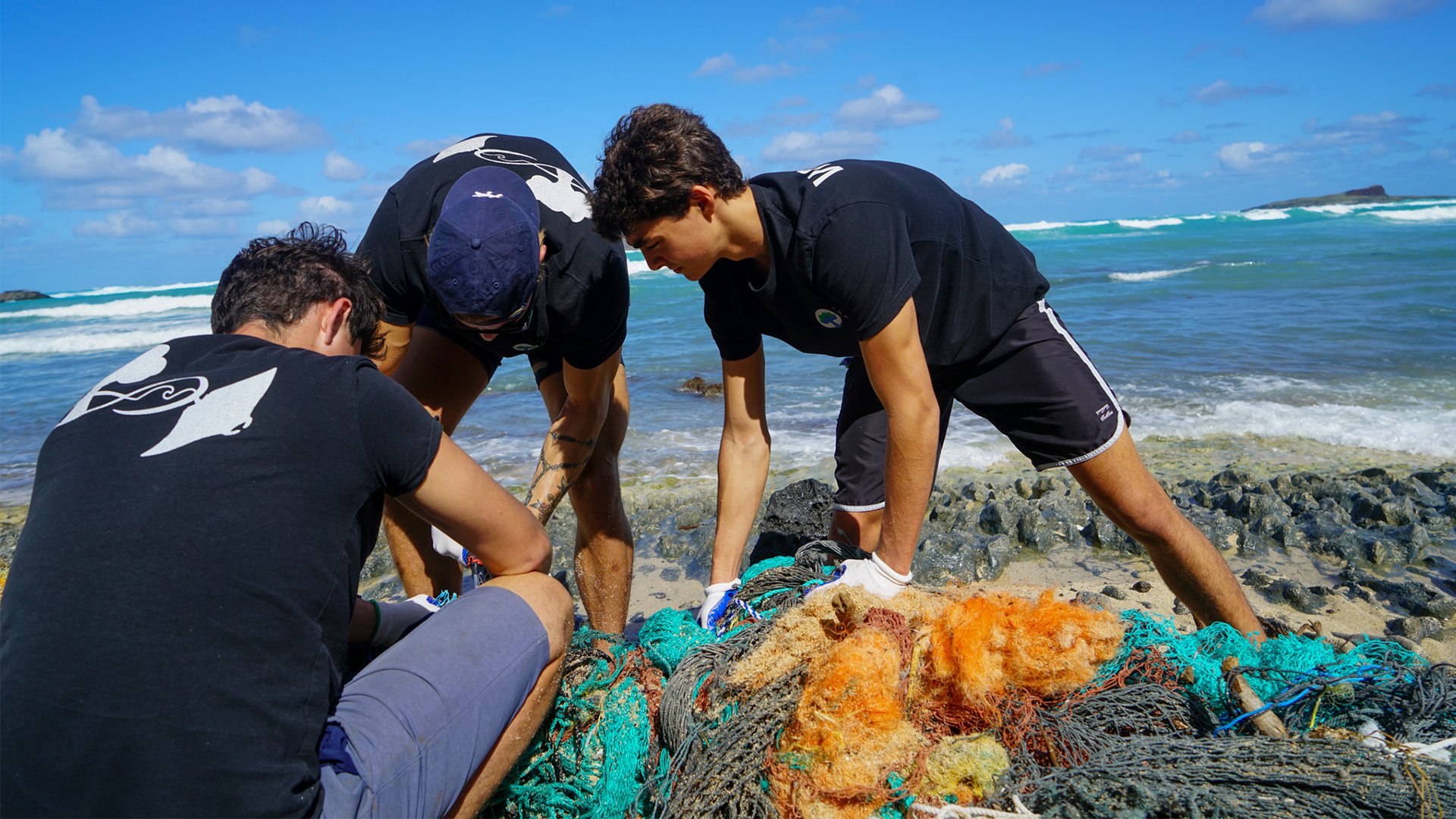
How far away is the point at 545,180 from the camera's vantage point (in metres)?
3.08

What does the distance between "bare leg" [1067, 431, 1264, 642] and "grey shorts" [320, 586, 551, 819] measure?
1876mm

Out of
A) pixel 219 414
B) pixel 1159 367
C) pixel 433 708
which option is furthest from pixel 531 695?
pixel 1159 367

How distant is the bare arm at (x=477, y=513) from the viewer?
1.82 meters

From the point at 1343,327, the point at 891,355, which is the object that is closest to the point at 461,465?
the point at 891,355

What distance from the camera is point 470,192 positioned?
2705 mm

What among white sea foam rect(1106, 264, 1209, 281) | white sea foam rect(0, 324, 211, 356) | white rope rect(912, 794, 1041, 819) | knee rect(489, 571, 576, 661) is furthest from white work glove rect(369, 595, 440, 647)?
white sea foam rect(1106, 264, 1209, 281)

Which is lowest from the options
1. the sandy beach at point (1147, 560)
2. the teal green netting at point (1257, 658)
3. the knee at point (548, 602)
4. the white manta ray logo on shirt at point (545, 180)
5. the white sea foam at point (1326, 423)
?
the sandy beach at point (1147, 560)

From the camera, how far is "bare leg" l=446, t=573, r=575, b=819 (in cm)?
191

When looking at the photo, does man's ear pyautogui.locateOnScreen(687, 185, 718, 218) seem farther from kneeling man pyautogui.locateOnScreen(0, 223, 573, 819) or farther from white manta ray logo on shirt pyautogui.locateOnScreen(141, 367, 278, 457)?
white manta ray logo on shirt pyautogui.locateOnScreen(141, 367, 278, 457)

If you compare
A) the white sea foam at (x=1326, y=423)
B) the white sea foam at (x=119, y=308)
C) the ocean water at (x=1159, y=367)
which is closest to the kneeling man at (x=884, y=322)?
the ocean water at (x=1159, y=367)

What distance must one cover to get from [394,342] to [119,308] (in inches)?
1414

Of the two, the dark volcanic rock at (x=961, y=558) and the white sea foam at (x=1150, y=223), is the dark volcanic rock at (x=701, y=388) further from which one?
the white sea foam at (x=1150, y=223)

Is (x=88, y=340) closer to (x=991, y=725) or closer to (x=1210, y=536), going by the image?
(x=1210, y=536)

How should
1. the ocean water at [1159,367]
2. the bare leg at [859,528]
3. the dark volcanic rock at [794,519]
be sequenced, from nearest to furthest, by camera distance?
the bare leg at [859,528] → the dark volcanic rock at [794,519] → the ocean water at [1159,367]
